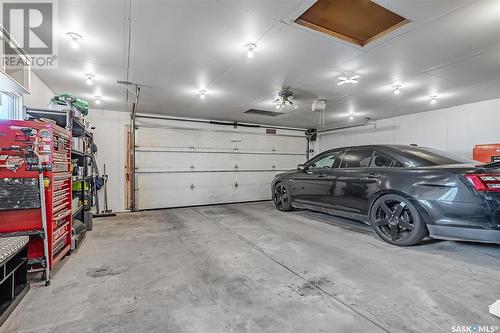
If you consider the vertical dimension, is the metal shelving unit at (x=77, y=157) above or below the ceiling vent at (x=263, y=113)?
below

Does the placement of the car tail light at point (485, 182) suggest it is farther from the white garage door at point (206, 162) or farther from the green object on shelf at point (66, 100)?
the white garage door at point (206, 162)

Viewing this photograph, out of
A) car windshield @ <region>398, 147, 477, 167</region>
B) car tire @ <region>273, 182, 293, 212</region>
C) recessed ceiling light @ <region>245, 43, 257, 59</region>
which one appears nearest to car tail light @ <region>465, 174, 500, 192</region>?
car windshield @ <region>398, 147, 477, 167</region>

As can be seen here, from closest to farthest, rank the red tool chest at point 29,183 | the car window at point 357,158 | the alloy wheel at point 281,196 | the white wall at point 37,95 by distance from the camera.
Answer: the red tool chest at point 29,183
the white wall at point 37,95
the car window at point 357,158
the alloy wheel at point 281,196

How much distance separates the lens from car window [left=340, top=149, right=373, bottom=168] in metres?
3.60

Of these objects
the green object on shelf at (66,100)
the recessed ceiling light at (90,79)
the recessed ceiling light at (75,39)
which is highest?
the recessed ceiling light at (90,79)

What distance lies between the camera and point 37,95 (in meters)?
3.46

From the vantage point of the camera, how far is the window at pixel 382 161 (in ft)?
10.6

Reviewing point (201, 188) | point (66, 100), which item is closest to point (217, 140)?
point (201, 188)

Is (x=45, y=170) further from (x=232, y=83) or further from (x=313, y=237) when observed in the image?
(x=313, y=237)

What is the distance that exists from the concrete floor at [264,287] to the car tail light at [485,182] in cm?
79

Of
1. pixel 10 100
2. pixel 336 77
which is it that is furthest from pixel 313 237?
pixel 10 100

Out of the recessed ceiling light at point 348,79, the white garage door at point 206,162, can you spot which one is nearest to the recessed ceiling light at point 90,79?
the white garage door at point 206,162

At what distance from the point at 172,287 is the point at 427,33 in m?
3.42

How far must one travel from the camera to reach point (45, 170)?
2115mm
